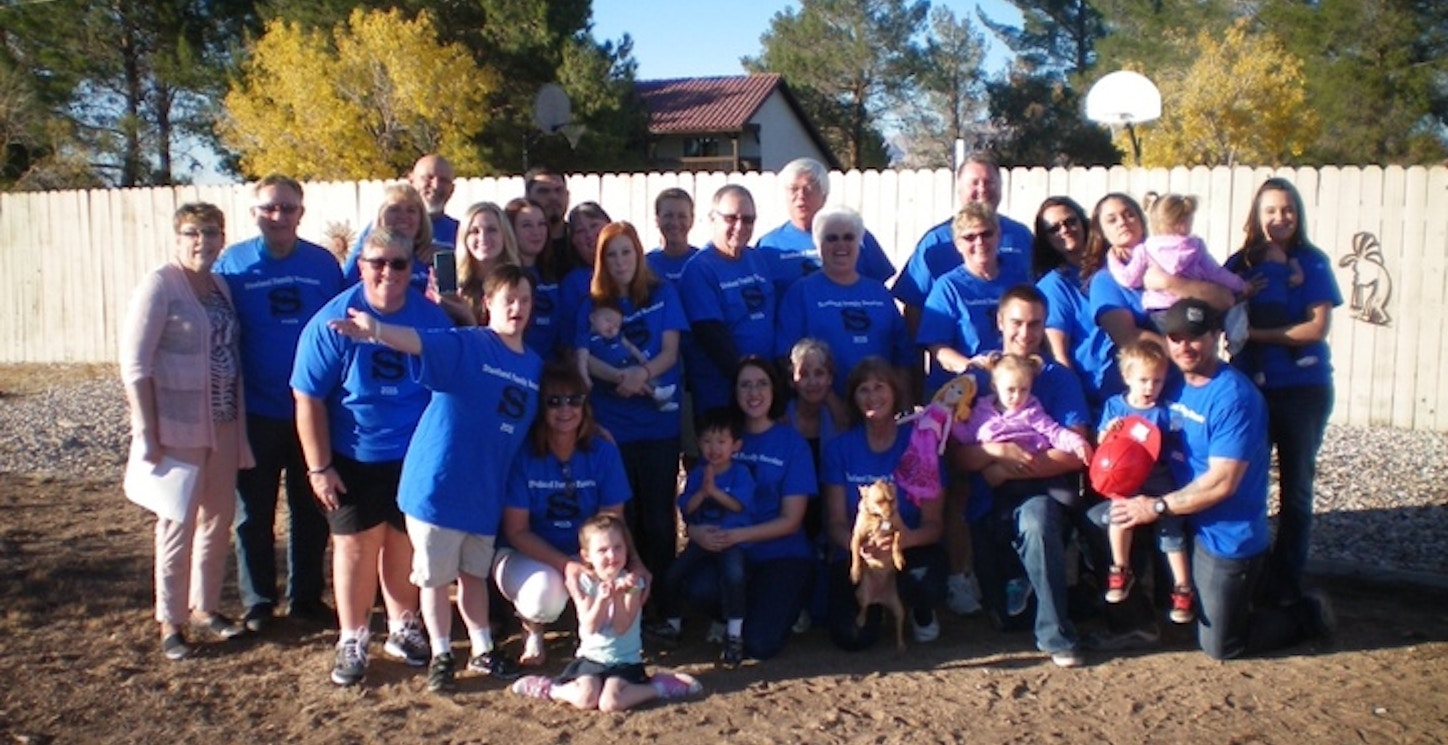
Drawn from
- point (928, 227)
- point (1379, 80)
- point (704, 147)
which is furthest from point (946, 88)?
point (928, 227)

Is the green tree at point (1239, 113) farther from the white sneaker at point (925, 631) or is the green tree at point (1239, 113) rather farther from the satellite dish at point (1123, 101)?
the white sneaker at point (925, 631)

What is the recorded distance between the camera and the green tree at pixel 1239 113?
27109 millimetres

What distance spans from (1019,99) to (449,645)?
41.6 metres

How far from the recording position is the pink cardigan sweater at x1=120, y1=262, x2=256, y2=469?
4.86 meters

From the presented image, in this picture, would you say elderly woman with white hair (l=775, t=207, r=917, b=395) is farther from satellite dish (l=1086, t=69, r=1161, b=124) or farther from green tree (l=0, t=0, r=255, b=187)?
green tree (l=0, t=0, r=255, b=187)

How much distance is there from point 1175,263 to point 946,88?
43227mm

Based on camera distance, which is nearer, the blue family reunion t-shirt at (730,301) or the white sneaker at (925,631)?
the white sneaker at (925,631)

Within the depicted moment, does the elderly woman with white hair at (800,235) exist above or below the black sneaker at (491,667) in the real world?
above

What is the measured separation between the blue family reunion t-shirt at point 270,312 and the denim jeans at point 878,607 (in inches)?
96.8

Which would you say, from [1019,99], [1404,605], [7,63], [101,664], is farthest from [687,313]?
[1019,99]

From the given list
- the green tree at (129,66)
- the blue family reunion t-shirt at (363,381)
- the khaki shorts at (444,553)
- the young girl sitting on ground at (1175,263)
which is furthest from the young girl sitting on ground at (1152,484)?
the green tree at (129,66)

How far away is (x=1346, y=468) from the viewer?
8891 mm

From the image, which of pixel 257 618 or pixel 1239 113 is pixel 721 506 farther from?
pixel 1239 113

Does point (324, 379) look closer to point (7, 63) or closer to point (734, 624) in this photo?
point (734, 624)
